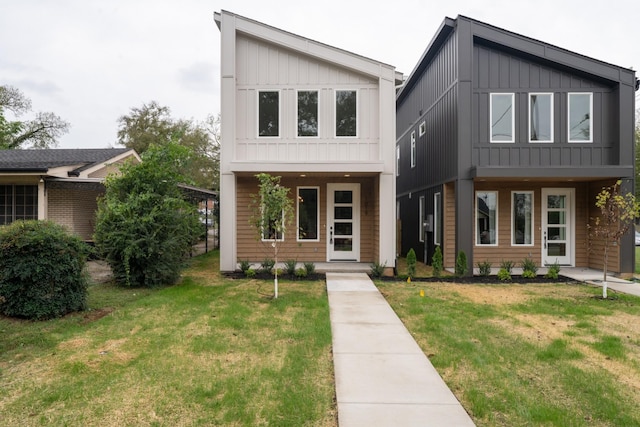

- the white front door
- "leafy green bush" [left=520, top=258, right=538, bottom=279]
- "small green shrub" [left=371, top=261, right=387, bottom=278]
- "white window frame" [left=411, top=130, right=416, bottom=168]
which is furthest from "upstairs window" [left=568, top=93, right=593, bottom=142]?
"small green shrub" [left=371, top=261, right=387, bottom=278]

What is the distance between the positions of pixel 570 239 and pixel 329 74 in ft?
28.3

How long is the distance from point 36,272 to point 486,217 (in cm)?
1091

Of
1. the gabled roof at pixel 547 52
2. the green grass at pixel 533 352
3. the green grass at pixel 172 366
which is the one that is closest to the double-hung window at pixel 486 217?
the green grass at pixel 533 352

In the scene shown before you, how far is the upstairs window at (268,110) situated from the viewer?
10.3m

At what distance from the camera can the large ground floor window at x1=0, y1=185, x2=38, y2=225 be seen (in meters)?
13.0

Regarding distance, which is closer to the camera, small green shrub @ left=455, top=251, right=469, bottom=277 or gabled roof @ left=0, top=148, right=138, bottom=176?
small green shrub @ left=455, top=251, right=469, bottom=277

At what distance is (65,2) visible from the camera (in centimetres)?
1195

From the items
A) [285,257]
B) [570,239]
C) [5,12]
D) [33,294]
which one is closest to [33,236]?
[33,294]

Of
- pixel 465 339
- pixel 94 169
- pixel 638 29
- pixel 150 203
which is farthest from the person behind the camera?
pixel 638 29

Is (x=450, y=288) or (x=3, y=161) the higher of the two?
(x=3, y=161)

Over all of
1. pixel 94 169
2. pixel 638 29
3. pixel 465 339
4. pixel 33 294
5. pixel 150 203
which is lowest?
pixel 465 339

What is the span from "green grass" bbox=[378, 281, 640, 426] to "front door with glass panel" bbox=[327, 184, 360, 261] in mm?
3532

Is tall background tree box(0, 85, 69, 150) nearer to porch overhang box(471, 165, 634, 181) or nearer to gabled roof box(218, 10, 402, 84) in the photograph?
gabled roof box(218, 10, 402, 84)

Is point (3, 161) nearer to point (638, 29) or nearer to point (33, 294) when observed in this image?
point (33, 294)
